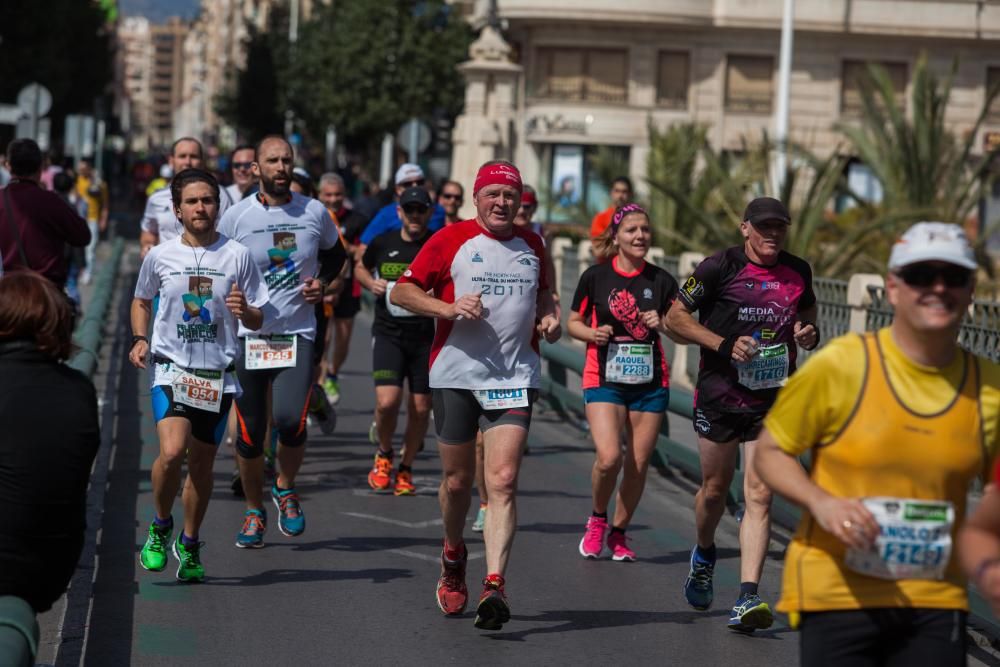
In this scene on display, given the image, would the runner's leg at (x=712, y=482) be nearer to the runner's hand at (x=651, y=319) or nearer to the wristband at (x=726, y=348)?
the wristband at (x=726, y=348)

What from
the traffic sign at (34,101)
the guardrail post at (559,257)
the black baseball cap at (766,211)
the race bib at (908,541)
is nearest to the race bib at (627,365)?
the black baseball cap at (766,211)

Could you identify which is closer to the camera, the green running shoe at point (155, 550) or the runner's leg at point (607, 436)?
the green running shoe at point (155, 550)

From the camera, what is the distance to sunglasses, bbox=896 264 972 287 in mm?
4473

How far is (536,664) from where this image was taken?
7.27 m

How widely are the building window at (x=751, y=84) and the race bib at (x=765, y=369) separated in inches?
1855

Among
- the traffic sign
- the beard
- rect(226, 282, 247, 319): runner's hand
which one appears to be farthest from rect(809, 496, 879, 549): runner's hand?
the traffic sign

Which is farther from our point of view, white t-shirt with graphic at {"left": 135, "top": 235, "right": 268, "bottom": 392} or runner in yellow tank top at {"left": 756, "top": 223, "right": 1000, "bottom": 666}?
white t-shirt with graphic at {"left": 135, "top": 235, "right": 268, "bottom": 392}

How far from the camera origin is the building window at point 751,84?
5447 cm

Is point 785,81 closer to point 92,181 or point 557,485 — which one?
point 92,181

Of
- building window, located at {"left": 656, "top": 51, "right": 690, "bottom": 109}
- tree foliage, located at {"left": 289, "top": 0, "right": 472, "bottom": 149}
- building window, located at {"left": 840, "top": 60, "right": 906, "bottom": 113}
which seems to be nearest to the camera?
building window, located at {"left": 840, "top": 60, "right": 906, "bottom": 113}

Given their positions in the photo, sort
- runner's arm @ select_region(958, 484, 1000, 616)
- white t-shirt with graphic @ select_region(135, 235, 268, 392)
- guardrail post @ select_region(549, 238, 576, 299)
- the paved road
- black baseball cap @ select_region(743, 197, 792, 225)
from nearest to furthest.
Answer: runner's arm @ select_region(958, 484, 1000, 616) → the paved road → black baseball cap @ select_region(743, 197, 792, 225) → white t-shirt with graphic @ select_region(135, 235, 268, 392) → guardrail post @ select_region(549, 238, 576, 299)

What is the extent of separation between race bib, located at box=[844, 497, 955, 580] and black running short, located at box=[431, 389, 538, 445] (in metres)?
3.45

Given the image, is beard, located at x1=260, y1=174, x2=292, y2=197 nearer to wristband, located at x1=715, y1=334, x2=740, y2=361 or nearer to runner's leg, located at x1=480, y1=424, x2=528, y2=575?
runner's leg, located at x1=480, y1=424, x2=528, y2=575

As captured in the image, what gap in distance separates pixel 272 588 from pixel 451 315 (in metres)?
1.80
